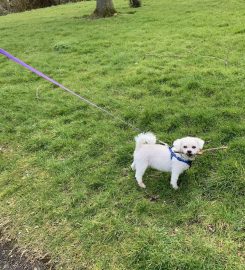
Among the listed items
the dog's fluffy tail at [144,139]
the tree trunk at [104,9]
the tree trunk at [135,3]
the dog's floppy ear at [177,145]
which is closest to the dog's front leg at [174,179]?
the dog's floppy ear at [177,145]

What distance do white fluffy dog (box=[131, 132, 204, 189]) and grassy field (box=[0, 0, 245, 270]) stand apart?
Result: 0.24 metres

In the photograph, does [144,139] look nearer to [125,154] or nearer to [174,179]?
[174,179]

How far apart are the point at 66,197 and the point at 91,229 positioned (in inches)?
25.1

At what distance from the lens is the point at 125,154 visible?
4.63m

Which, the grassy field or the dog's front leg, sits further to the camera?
the dog's front leg

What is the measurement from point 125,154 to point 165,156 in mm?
900

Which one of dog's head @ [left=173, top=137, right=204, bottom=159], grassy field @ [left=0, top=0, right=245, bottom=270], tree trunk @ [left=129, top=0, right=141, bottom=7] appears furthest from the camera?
tree trunk @ [left=129, top=0, right=141, bottom=7]

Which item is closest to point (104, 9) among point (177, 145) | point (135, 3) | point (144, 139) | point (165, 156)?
point (135, 3)

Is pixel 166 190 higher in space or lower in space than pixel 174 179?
lower

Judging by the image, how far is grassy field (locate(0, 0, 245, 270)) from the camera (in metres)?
3.45

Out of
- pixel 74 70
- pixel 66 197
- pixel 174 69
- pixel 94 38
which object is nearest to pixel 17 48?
pixel 94 38

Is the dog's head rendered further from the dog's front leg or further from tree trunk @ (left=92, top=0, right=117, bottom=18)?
tree trunk @ (left=92, top=0, right=117, bottom=18)

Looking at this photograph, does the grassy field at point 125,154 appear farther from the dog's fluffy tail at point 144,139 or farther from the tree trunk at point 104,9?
the tree trunk at point 104,9

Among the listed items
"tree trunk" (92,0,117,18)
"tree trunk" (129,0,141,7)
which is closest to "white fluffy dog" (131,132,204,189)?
"tree trunk" (92,0,117,18)
